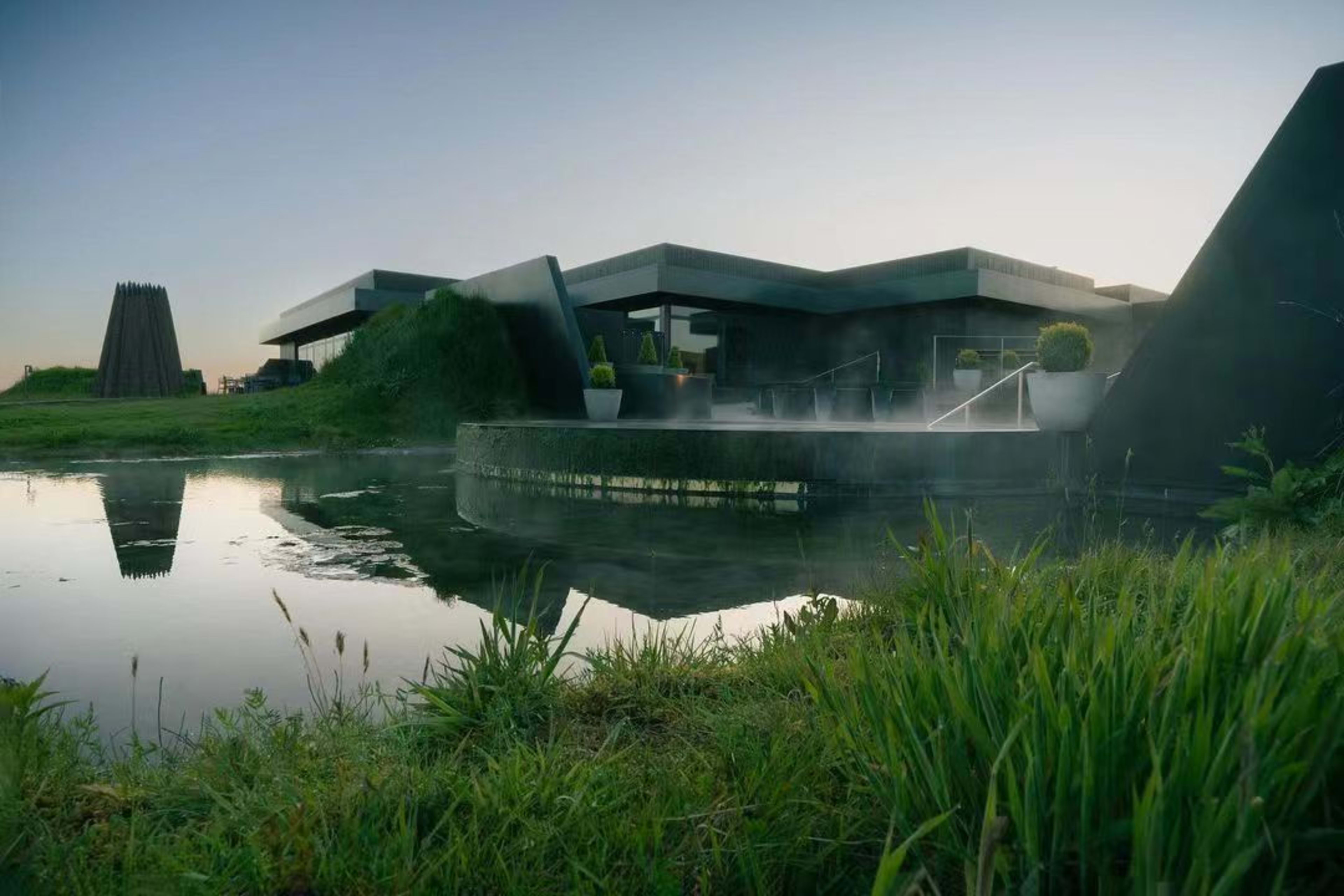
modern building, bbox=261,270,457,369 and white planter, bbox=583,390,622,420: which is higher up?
modern building, bbox=261,270,457,369

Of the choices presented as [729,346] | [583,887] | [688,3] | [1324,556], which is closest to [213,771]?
[583,887]

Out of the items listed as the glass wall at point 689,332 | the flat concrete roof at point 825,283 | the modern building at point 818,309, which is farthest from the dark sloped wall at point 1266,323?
the glass wall at point 689,332

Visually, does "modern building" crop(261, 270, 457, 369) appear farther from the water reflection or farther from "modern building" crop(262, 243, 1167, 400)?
the water reflection

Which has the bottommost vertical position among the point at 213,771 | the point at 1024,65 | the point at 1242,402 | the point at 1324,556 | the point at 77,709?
the point at 77,709

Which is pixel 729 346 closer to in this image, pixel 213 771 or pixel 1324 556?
pixel 1324 556

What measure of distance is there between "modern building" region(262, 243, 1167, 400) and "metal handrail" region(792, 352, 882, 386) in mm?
80

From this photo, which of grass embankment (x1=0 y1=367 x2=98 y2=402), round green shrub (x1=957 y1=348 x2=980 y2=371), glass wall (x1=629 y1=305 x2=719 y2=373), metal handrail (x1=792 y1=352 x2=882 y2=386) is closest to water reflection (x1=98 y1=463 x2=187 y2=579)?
glass wall (x1=629 y1=305 x2=719 y2=373)

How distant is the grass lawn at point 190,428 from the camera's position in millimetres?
18266

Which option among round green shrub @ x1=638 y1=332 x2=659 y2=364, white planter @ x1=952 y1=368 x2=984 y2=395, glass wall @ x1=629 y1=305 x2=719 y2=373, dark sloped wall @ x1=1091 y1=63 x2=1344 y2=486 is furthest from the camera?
glass wall @ x1=629 y1=305 x2=719 y2=373

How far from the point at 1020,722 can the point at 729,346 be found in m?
26.2

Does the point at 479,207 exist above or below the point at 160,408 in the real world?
above

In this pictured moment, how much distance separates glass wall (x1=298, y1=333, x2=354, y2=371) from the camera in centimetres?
3941

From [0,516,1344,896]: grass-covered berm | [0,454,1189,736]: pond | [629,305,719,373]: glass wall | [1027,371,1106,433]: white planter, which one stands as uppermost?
[629,305,719,373]: glass wall

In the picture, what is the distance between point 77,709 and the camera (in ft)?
11.0
